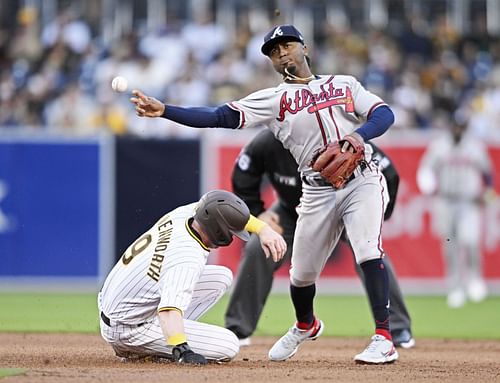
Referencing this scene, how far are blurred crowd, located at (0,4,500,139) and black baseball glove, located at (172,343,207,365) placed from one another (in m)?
9.37

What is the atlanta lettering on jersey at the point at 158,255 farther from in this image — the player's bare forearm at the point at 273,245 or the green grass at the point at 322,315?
the green grass at the point at 322,315

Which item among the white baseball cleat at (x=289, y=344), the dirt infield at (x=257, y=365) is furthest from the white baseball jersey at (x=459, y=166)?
the white baseball cleat at (x=289, y=344)

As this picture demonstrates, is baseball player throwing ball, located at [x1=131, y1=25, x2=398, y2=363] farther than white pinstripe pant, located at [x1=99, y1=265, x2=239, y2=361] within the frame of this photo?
Yes

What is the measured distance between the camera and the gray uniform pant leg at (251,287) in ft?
30.4

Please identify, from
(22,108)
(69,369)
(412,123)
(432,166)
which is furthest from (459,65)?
(69,369)

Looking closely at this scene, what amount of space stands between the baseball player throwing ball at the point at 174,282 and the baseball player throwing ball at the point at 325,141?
645mm

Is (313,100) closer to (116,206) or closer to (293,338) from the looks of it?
(293,338)

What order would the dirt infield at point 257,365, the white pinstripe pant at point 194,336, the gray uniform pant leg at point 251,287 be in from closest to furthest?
the dirt infield at point 257,365, the white pinstripe pant at point 194,336, the gray uniform pant leg at point 251,287

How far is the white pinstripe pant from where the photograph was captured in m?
6.80

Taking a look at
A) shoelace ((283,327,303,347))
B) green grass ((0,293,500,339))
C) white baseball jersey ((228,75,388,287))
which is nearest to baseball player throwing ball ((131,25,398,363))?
white baseball jersey ((228,75,388,287))

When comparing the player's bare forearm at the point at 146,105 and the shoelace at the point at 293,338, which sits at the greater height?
the player's bare forearm at the point at 146,105

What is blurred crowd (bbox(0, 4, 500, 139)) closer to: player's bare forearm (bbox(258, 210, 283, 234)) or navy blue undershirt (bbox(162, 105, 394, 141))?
player's bare forearm (bbox(258, 210, 283, 234))

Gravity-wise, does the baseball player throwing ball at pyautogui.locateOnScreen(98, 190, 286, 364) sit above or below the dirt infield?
above

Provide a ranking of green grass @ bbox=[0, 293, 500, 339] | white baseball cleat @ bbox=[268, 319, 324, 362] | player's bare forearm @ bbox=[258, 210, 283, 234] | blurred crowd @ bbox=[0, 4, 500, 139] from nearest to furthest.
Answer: white baseball cleat @ bbox=[268, 319, 324, 362] < player's bare forearm @ bbox=[258, 210, 283, 234] < green grass @ bbox=[0, 293, 500, 339] < blurred crowd @ bbox=[0, 4, 500, 139]
